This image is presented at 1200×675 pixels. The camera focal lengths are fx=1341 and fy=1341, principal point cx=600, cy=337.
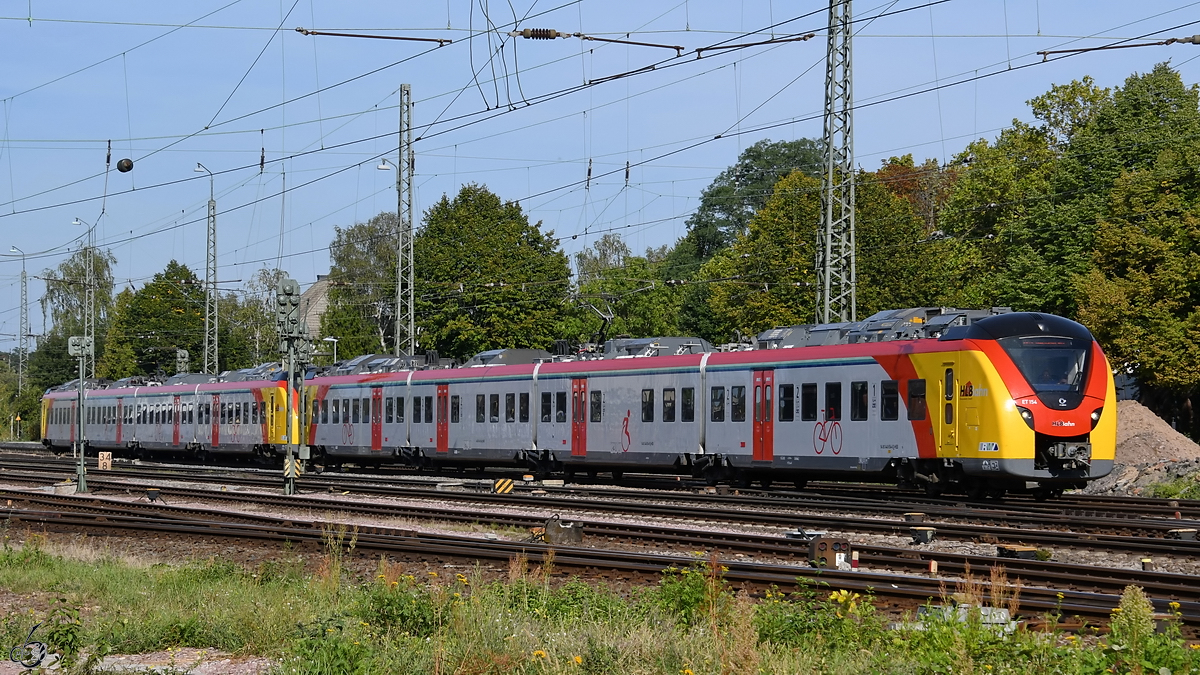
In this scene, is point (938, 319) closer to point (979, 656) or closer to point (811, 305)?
point (979, 656)

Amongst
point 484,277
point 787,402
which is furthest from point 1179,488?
point 484,277

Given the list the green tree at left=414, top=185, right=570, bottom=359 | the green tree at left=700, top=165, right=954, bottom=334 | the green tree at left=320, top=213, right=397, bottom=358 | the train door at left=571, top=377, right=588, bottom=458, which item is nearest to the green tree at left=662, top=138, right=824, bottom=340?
the green tree at left=320, top=213, right=397, bottom=358

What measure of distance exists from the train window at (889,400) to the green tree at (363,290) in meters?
63.6

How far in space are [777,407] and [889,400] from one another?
10.2 feet

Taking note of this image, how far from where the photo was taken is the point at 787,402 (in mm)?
26750

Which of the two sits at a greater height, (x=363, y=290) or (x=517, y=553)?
(x=363, y=290)

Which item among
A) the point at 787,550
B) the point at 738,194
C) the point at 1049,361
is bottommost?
the point at 787,550

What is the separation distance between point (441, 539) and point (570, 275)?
5398 cm

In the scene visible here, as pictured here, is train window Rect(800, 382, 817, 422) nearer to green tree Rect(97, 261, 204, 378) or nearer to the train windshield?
the train windshield

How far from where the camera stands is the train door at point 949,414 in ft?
75.6

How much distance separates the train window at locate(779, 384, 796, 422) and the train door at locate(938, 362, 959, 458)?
3.83m

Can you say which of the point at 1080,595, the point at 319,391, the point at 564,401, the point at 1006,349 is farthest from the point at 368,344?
the point at 1080,595

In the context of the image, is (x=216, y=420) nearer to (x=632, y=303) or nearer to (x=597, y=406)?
(x=597, y=406)

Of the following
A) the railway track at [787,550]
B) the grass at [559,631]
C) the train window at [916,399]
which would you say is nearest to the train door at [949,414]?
the train window at [916,399]
